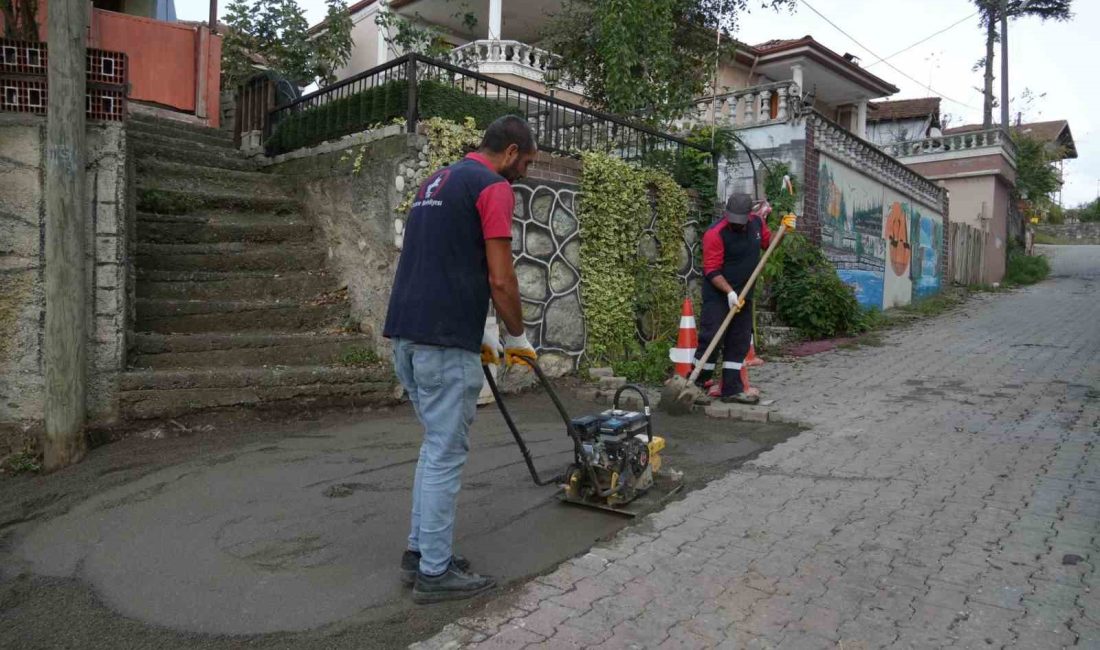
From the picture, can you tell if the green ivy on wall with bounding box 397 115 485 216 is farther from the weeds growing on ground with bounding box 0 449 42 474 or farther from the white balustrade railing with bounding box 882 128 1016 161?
the white balustrade railing with bounding box 882 128 1016 161

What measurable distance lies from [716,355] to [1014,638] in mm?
4623

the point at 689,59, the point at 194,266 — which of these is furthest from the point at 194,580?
the point at 689,59

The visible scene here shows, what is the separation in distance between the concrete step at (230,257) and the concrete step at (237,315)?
0.54 meters

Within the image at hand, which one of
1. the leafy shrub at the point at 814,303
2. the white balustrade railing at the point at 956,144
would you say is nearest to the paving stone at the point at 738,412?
the leafy shrub at the point at 814,303

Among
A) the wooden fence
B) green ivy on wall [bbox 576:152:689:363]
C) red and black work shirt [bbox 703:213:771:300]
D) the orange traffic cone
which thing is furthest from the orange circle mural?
the orange traffic cone

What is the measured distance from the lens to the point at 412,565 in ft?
10.5

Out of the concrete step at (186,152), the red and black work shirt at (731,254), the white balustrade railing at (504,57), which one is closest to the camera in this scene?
the red and black work shirt at (731,254)

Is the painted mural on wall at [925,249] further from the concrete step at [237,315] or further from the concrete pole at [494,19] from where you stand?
the concrete step at [237,315]

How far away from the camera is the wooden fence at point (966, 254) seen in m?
19.3

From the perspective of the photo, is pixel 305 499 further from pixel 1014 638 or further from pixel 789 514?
pixel 1014 638

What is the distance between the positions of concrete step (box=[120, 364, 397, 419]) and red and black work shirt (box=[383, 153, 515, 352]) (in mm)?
3081

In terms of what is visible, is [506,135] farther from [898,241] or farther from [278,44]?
[898,241]

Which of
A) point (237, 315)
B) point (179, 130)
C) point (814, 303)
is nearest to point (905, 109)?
point (814, 303)

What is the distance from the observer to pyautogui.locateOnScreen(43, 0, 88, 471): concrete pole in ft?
15.0
